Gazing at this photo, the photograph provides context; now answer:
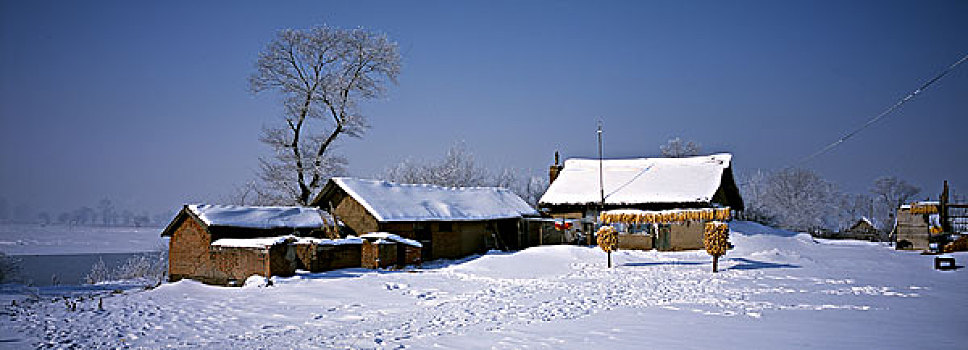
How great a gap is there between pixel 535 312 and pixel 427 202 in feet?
57.2

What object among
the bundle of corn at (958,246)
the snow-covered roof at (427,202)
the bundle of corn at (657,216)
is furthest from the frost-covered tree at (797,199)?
the bundle of corn at (657,216)

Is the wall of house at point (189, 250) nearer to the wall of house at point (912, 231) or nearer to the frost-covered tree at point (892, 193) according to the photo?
the wall of house at point (912, 231)

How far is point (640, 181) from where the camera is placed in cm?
3753

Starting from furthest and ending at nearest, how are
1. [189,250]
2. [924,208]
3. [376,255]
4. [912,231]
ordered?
[912,231]
[924,208]
[376,255]
[189,250]

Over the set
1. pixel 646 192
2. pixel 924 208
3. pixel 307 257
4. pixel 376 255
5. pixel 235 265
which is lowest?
pixel 235 265

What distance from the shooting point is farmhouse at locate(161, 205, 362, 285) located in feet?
65.9

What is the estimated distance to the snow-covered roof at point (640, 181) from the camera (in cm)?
3488

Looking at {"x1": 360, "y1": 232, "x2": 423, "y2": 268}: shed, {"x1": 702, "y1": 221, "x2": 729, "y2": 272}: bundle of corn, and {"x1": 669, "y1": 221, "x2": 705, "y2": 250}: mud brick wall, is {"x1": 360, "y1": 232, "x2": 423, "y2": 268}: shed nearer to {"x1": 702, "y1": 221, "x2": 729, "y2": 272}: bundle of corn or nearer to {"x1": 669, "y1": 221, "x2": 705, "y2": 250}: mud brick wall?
{"x1": 702, "y1": 221, "x2": 729, "y2": 272}: bundle of corn

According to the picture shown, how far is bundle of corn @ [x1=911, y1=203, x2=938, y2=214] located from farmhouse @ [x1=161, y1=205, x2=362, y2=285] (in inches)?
1153

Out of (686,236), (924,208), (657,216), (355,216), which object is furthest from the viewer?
(924,208)

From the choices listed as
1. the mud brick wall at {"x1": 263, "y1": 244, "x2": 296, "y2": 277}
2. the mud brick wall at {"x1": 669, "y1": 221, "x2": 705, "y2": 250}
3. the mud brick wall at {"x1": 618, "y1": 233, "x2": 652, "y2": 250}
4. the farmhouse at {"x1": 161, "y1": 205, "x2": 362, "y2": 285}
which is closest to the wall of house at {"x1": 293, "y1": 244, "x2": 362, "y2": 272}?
the farmhouse at {"x1": 161, "y1": 205, "x2": 362, "y2": 285}

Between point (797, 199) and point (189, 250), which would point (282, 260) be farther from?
point (797, 199)

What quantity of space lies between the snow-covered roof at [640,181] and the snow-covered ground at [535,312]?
39.3 ft

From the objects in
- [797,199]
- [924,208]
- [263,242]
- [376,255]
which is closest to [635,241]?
[924,208]
